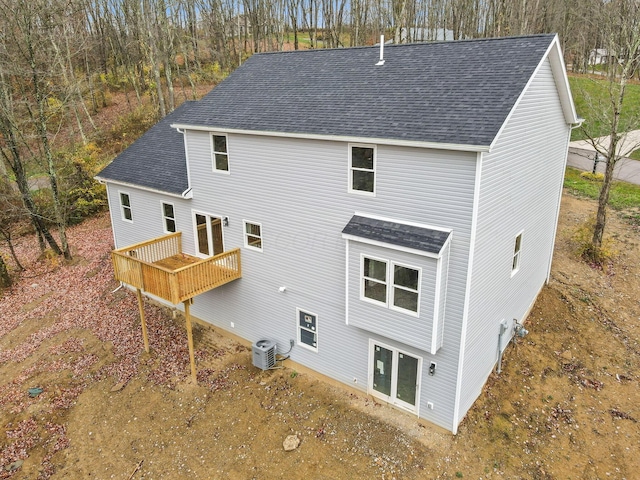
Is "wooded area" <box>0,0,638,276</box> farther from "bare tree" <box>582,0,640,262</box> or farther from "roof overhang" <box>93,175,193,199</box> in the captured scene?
"roof overhang" <box>93,175,193,199</box>

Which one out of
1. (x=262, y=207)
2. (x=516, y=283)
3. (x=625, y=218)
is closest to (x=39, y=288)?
(x=262, y=207)

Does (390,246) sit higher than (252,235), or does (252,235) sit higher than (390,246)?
(390,246)

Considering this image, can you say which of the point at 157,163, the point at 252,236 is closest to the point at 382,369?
the point at 252,236

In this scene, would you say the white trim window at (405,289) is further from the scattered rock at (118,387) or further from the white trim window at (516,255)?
the scattered rock at (118,387)

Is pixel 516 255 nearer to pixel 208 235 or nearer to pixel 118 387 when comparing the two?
pixel 208 235

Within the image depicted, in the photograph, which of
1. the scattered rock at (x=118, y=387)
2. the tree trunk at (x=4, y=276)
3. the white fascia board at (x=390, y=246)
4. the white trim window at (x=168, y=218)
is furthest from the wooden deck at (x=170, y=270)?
the tree trunk at (x=4, y=276)
